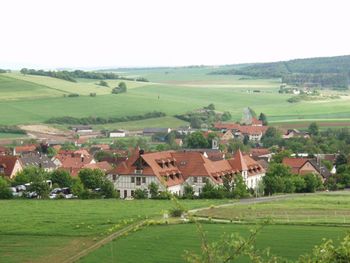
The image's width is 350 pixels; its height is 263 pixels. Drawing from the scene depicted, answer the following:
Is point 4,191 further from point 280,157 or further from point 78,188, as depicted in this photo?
point 280,157

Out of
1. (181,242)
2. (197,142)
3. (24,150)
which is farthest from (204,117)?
(181,242)

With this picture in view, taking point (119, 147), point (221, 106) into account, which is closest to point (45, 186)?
point (119, 147)

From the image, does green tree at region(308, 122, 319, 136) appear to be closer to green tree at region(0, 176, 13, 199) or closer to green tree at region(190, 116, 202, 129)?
green tree at region(190, 116, 202, 129)

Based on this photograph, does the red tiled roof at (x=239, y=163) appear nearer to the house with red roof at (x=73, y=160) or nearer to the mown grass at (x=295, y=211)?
the mown grass at (x=295, y=211)

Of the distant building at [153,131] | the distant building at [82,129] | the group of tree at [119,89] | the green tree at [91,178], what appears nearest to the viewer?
the green tree at [91,178]

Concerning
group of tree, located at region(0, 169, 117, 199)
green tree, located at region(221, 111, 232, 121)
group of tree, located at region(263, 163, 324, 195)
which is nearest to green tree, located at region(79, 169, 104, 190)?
group of tree, located at region(0, 169, 117, 199)

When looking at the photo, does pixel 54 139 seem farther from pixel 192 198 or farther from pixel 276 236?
pixel 276 236

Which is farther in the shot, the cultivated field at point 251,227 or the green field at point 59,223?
the green field at point 59,223

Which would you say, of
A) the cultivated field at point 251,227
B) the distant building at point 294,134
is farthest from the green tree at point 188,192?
the distant building at point 294,134
